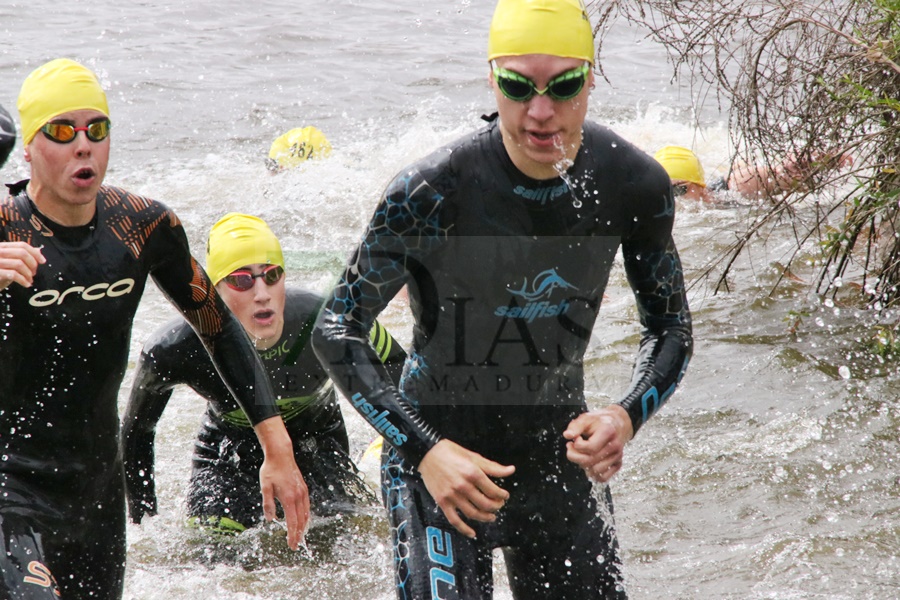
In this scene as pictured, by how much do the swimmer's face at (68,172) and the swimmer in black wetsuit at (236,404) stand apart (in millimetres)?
1640

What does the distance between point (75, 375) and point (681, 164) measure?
886 centimetres

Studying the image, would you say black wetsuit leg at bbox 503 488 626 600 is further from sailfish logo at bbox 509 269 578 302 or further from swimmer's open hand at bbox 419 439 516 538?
sailfish logo at bbox 509 269 578 302

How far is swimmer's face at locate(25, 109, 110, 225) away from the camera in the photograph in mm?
3602

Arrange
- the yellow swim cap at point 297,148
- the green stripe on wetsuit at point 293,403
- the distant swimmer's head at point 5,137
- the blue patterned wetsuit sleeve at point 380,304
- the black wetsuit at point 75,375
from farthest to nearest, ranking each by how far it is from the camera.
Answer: the yellow swim cap at point 297,148, the green stripe on wetsuit at point 293,403, the distant swimmer's head at point 5,137, the black wetsuit at point 75,375, the blue patterned wetsuit sleeve at point 380,304

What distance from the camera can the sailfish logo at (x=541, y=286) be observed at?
10.8 feet

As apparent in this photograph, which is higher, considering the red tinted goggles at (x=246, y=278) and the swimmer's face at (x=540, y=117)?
the swimmer's face at (x=540, y=117)

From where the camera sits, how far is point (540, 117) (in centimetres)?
309

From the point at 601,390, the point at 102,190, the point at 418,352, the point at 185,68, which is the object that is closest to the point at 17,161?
the point at 185,68

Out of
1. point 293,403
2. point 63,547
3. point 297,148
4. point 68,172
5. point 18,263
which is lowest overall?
point 297,148

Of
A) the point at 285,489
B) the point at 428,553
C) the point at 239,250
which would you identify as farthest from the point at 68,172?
the point at 239,250

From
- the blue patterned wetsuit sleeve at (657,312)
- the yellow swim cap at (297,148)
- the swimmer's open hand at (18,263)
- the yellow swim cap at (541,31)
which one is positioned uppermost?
the yellow swim cap at (541,31)

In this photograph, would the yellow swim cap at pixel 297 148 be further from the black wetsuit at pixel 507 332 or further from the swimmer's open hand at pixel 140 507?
the black wetsuit at pixel 507 332

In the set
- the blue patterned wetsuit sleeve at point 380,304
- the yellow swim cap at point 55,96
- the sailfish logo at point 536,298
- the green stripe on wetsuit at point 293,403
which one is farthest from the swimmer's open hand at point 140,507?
the sailfish logo at point 536,298

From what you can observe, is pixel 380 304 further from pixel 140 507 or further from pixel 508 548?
pixel 140 507
